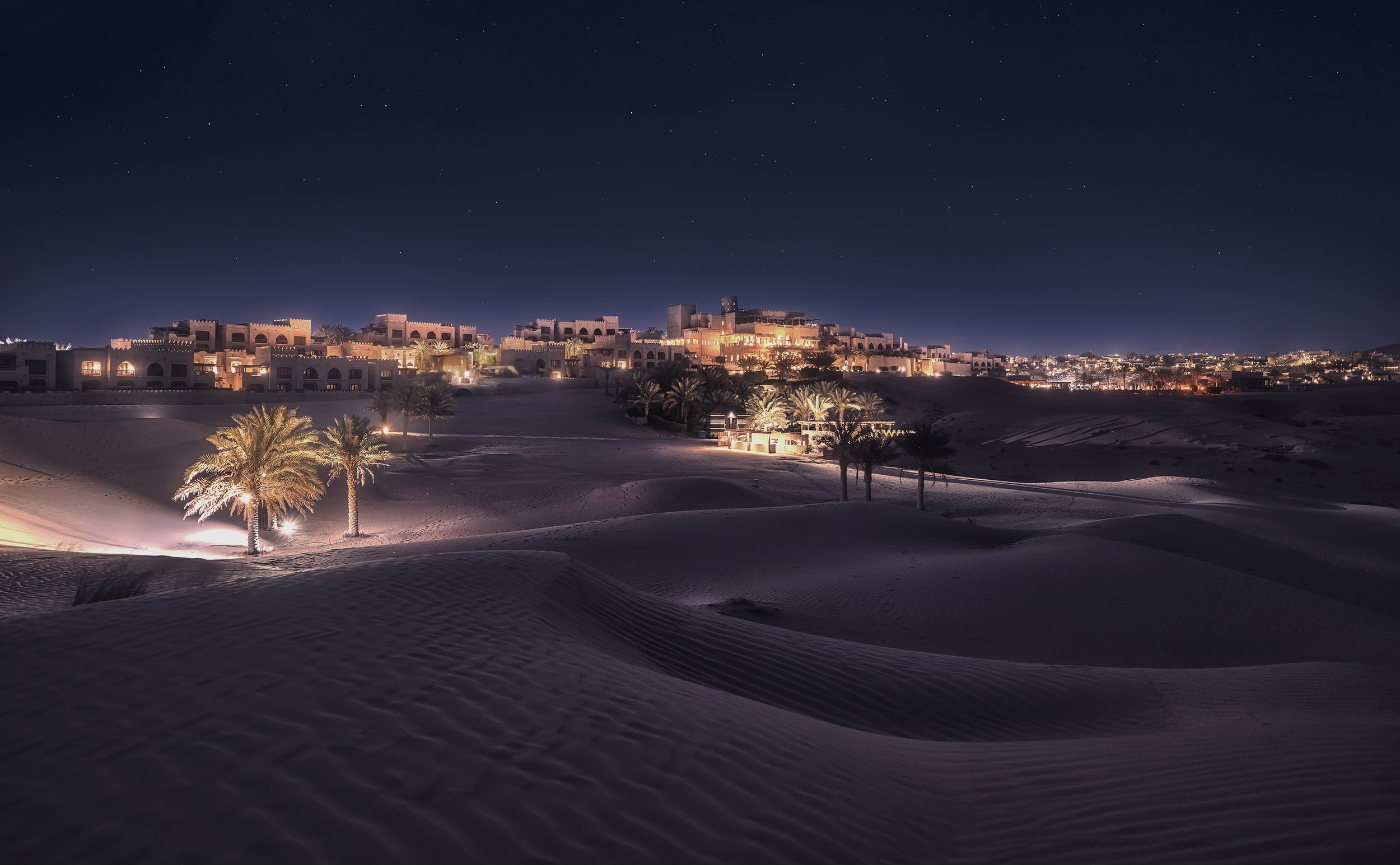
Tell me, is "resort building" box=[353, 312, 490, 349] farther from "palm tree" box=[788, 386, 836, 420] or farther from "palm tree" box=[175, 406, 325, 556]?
"palm tree" box=[175, 406, 325, 556]

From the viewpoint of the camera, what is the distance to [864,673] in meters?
7.15

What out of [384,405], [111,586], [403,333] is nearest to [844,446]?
[111,586]

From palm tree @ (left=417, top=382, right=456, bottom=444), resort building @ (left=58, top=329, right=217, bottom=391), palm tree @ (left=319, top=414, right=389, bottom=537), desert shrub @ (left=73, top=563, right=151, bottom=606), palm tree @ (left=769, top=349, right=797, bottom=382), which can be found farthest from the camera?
palm tree @ (left=769, top=349, right=797, bottom=382)

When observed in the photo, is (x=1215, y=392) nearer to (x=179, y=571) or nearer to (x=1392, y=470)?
(x=1392, y=470)

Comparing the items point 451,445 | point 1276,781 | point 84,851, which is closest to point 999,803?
point 1276,781

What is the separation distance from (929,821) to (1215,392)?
116 m

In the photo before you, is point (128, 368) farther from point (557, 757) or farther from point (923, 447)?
point (557, 757)

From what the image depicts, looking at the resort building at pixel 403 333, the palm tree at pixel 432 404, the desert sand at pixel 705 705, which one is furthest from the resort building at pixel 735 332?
the desert sand at pixel 705 705

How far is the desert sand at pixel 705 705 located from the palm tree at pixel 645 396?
40593 mm

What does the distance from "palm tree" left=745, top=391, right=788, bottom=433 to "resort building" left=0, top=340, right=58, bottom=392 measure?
57.4 metres

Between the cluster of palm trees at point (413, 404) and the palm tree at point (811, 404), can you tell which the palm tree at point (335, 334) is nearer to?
the cluster of palm trees at point (413, 404)

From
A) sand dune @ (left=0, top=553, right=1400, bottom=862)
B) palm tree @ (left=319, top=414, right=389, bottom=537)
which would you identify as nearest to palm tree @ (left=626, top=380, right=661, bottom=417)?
palm tree @ (left=319, top=414, right=389, bottom=537)

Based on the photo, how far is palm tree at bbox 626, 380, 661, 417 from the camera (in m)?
58.0

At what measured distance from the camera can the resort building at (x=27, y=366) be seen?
177 feet
